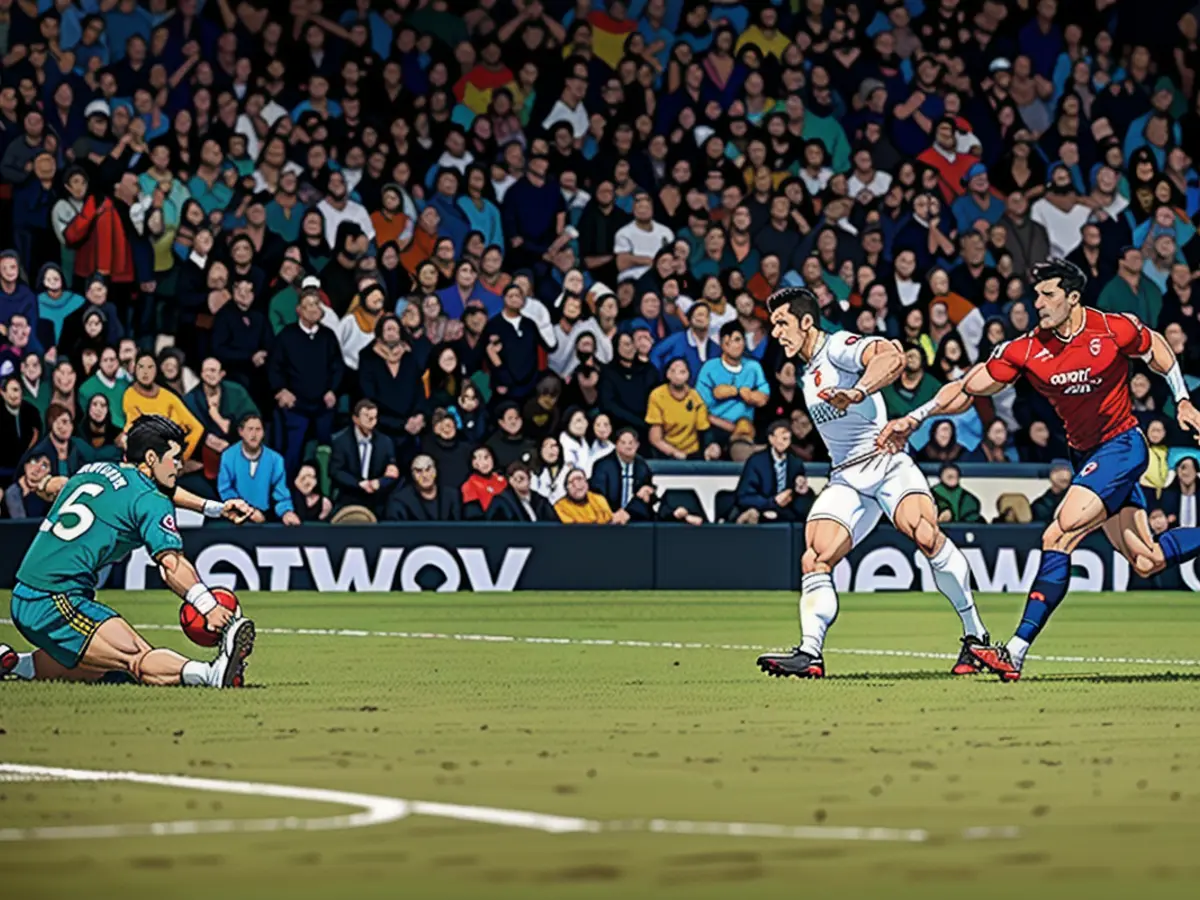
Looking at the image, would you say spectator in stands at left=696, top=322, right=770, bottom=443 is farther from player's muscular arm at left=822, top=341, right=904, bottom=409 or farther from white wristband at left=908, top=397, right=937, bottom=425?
white wristband at left=908, top=397, right=937, bottom=425

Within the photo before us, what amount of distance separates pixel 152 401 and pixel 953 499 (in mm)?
7642

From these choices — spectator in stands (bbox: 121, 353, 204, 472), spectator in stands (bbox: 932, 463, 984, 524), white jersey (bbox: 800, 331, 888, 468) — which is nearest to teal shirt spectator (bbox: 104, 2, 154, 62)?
spectator in stands (bbox: 121, 353, 204, 472)

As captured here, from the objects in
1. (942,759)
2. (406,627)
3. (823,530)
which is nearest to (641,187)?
(406,627)

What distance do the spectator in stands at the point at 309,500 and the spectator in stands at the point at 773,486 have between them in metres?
3.90

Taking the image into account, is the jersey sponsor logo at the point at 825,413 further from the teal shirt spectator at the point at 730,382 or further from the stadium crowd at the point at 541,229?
the teal shirt spectator at the point at 730,382

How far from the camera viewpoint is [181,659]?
513 inches

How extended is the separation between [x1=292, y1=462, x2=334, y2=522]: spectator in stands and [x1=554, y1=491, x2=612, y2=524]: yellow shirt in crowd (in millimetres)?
2181

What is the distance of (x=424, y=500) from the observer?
75.8 feet

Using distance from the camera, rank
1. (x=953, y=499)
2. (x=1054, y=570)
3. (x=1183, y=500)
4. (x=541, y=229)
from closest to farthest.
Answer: (x=1054, y=570) < (x=953, y=499) < (x=1183, y=500) < (x=541, y=229)

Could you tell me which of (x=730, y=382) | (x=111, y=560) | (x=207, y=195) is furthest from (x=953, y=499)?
(x=111, y=560)

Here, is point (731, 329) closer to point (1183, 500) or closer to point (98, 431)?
point (1183, 500)

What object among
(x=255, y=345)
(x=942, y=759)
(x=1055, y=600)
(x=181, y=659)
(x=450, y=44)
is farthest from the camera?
(x=450, y=44)

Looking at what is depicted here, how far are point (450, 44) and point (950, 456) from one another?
7304mm

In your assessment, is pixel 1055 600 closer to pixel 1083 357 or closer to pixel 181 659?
pixel 1083 357
